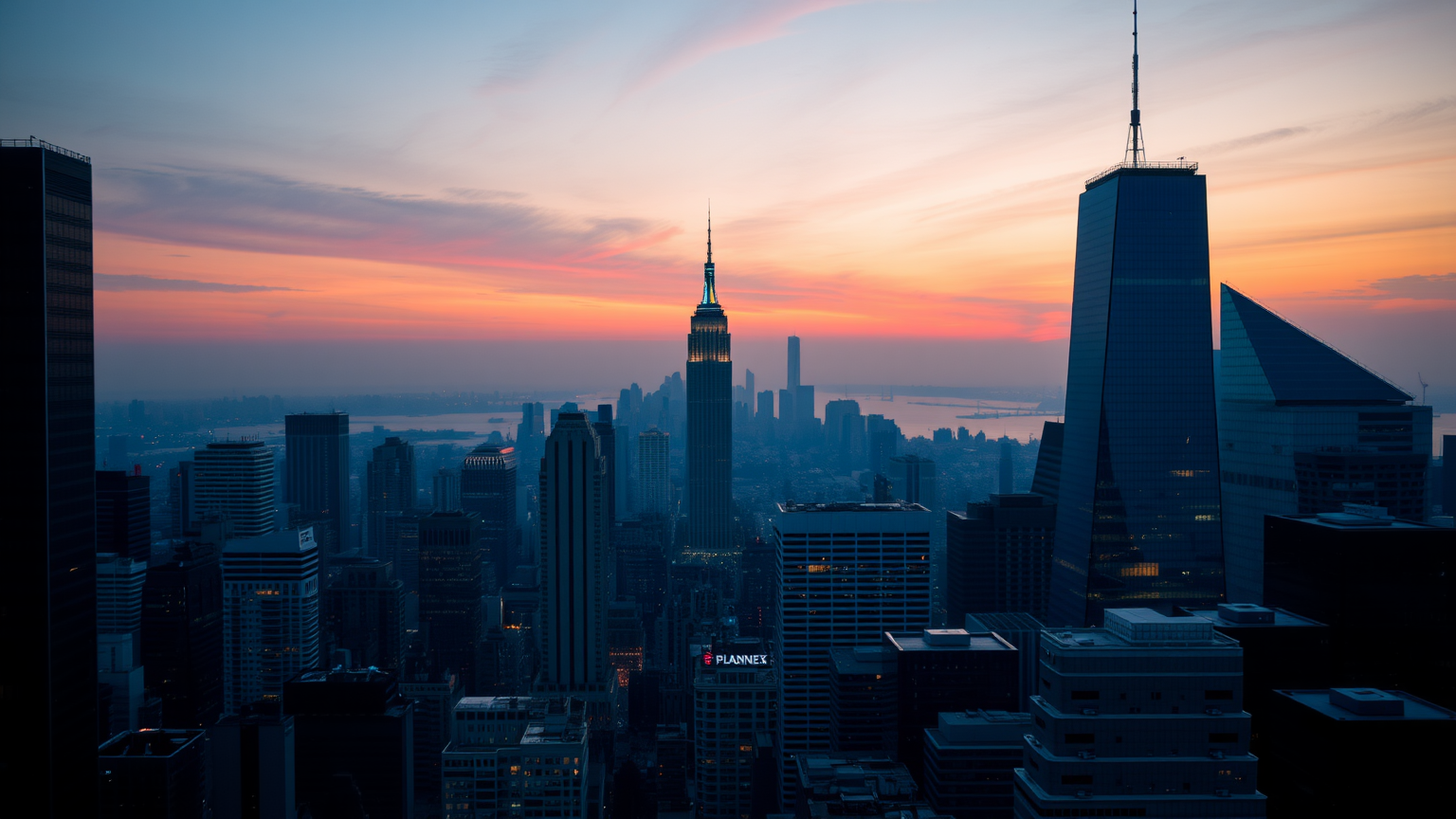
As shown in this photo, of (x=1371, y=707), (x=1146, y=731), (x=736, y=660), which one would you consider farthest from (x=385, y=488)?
(x=1371, y=707)

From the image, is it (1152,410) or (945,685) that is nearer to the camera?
(945,685)

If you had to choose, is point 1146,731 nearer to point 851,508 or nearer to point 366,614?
point 851,508

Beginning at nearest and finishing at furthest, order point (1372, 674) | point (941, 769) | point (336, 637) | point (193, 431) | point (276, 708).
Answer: point (1372, 674) → point (941, 769) → point (276, 708) → point (336, 637) → point (193, 431)

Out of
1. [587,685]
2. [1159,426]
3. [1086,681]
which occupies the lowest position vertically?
[587,685]

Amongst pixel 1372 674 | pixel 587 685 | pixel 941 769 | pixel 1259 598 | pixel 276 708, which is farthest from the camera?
pixel 587 685

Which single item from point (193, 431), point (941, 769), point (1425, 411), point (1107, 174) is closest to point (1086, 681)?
point (941, 769)

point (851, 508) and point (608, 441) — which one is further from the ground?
point (608, 441)

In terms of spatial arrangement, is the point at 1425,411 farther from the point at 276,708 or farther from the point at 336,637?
the point at 336,637
